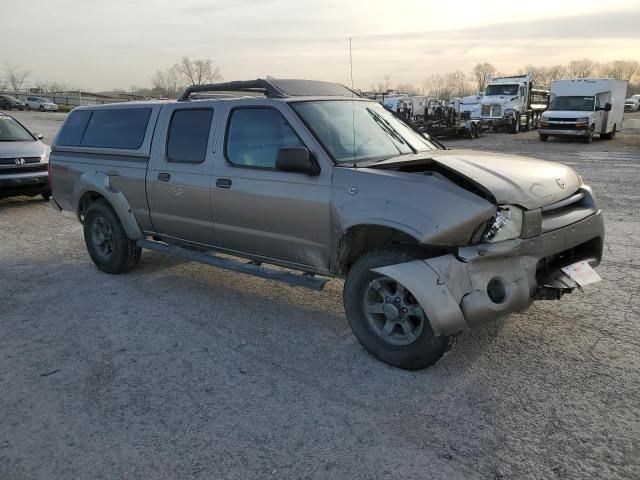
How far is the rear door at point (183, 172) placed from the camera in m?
4.86

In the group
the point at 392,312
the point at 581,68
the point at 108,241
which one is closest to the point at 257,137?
the point at 392,312

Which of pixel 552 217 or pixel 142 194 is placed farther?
pixel 142 194

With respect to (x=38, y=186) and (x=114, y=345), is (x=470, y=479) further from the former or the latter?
(x=38, y=186)

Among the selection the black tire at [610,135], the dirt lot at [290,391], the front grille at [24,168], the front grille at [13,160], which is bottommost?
the black tire at [610,135]

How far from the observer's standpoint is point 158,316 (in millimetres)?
4801

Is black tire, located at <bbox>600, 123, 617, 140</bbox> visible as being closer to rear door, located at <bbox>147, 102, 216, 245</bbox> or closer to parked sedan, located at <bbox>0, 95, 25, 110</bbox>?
rear door, located at <bbox>147, 102, 216, 245</bbox>

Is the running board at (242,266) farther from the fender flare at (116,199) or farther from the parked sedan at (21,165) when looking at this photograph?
the parked sedan at (21,165)

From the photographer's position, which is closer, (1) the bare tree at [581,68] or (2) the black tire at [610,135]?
(2) the black tire at [610,135]

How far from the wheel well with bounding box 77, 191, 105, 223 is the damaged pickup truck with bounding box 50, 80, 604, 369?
1.00ft

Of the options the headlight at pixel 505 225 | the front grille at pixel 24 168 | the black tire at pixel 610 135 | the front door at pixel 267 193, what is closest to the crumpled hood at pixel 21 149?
the front grille at pixel 24 168

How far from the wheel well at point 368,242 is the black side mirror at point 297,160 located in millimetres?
556

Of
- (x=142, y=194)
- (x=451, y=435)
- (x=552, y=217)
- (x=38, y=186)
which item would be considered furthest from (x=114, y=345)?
(x=38, y=186)

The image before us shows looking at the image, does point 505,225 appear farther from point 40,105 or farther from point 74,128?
point 40,105

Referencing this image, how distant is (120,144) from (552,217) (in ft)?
14.2
